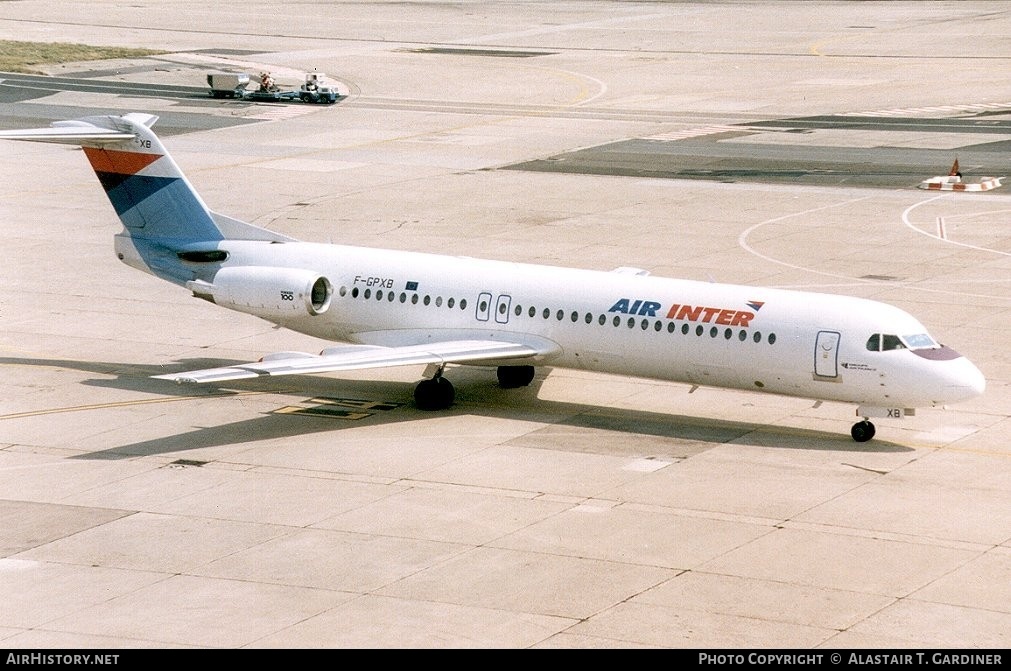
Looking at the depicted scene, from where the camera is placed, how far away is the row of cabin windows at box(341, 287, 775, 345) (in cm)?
3253

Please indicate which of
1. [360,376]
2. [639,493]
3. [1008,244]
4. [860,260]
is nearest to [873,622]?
[639,493]

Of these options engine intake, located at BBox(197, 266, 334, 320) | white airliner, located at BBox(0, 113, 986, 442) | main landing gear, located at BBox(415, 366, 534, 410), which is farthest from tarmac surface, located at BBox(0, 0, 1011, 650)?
engine intake, located at BBox(197, 266, 334, 320)

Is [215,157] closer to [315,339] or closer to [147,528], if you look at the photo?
[315,339]

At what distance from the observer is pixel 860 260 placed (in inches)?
1935

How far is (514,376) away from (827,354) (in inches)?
307

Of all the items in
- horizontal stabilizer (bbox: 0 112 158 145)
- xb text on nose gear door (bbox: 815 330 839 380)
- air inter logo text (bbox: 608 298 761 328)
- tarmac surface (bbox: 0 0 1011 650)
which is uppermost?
horizontal stabilizer (bbox: 0 112 158 145)

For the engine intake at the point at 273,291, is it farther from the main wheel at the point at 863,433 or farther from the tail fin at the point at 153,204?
the main wheel at the point at 863,433

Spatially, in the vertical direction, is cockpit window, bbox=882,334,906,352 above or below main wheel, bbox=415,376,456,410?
above

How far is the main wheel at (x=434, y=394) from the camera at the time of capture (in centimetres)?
3488

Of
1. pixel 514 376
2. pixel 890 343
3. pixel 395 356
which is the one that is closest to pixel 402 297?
pixel 395 356

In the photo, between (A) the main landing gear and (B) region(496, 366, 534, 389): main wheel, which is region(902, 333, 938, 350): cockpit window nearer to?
(B) region(496, 366, 534, 389): main wheel

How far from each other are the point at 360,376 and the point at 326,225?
17.9 m

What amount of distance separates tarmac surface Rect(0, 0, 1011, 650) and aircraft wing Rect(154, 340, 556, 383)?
4.23 ft

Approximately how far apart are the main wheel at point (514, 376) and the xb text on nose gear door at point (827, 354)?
7.39 metres
